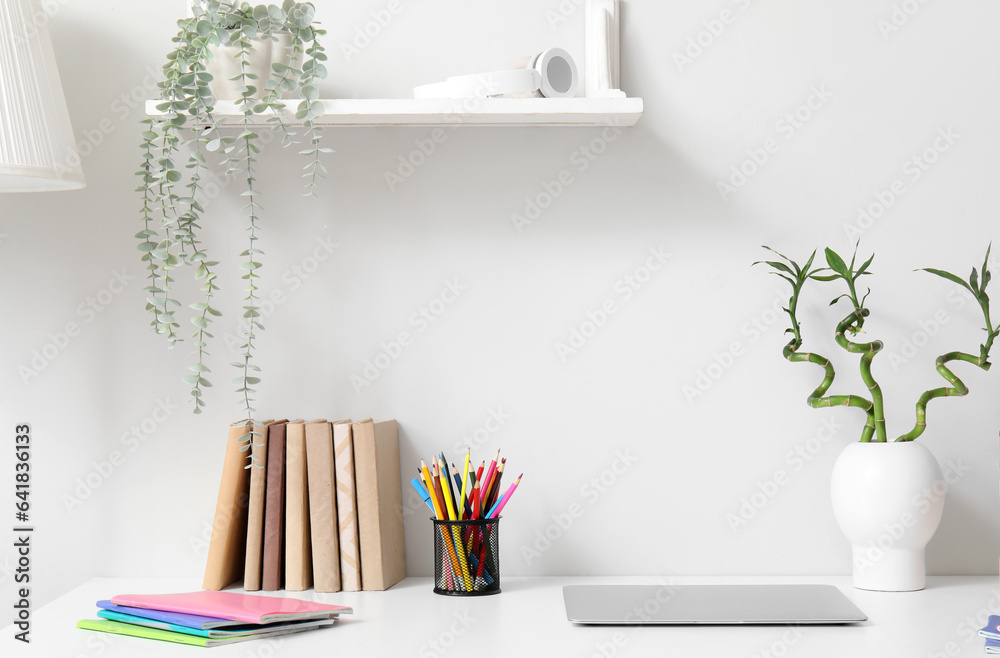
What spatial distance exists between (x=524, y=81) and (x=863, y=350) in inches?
24.2

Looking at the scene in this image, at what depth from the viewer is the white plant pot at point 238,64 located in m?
1.14

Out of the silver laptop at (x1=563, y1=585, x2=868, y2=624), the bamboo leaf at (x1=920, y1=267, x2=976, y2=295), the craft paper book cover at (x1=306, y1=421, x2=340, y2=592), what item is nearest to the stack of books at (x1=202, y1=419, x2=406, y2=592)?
the craft paper book cover at (x1=306, y1=421, x2=340, y2=592)

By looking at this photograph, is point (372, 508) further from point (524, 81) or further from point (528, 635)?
point (524, 81)

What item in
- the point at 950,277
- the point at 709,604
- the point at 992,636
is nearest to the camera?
the point at 992,636

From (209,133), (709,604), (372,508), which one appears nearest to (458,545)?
(372,508)

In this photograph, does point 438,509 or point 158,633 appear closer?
point 158,633

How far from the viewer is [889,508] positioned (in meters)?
1.08

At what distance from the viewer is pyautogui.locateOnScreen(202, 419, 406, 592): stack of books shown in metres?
1.12

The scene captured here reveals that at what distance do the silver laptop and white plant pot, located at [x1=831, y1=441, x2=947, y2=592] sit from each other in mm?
77

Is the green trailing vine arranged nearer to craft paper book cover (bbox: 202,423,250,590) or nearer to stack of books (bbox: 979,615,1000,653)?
stack of books (bbox: 979,615,1000,653)

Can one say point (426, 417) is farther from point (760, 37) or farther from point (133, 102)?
point (760, 37)

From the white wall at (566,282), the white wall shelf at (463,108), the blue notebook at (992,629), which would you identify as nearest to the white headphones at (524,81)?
the white wall shelf at (463,108)

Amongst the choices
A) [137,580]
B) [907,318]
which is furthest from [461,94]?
[137,580]

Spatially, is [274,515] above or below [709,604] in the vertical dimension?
above
